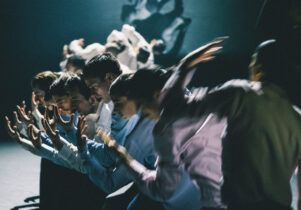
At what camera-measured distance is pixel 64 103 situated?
1.87 m

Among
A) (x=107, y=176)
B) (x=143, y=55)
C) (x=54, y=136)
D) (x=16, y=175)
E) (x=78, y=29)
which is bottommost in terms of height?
(x=16, y=175)

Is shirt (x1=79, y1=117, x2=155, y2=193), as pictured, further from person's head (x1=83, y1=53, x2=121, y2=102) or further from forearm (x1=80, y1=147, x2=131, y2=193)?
person's head (x1=83, y1=53, x2=121, y2=102)

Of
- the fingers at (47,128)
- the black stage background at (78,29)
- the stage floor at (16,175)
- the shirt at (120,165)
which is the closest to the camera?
the shirt at (120,165)

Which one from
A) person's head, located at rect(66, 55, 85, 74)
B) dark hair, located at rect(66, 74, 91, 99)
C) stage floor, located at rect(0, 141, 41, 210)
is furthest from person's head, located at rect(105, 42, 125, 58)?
dark hair, located at rect(66, 74, 91, 99)

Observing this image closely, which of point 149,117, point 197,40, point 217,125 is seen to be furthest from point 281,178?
point 197,40

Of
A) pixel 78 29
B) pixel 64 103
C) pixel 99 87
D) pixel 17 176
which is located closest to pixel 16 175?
pixel 17 176

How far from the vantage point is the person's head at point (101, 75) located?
1.80 m

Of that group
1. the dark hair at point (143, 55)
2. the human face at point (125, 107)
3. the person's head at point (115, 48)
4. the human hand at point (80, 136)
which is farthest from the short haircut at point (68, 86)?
the dark hair at point (143, 55)

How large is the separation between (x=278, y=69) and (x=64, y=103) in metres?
1.32

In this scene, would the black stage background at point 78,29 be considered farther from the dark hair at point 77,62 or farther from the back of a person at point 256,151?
the back of a person at point 256,151

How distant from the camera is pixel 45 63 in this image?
7000mm

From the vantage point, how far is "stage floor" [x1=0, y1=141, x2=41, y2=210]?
2455mm

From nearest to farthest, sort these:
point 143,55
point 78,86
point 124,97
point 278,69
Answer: point 278,69 < point 124,97 < point 78,86 < point 143,55

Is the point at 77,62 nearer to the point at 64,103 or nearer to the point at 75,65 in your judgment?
the point at 75,65
